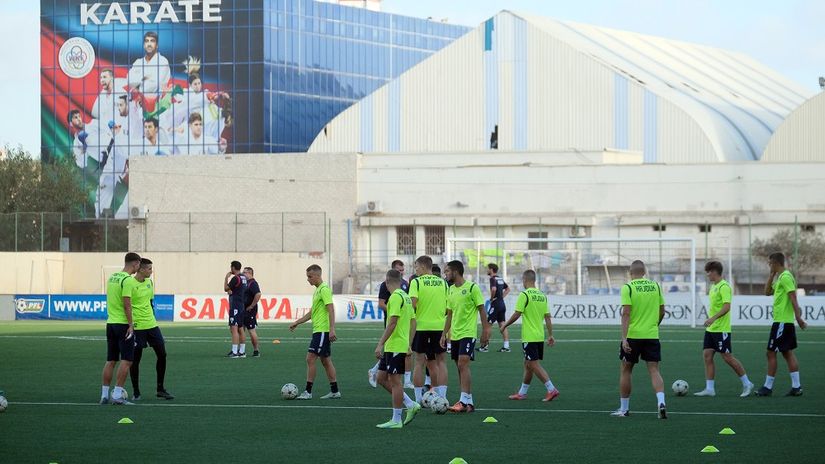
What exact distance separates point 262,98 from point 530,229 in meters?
41.2

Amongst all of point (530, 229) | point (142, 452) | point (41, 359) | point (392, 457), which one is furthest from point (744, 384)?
point (530, 229)

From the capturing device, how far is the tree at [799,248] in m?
58.2

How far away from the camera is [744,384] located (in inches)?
786

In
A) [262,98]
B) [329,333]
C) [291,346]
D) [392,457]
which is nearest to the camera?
[392,457]

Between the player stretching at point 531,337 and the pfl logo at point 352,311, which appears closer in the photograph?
the player stretching at point 531,337

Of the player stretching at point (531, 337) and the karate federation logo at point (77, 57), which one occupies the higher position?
the karate federation logo at point (77, 57)

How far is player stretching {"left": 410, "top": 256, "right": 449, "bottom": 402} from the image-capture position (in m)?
17.5

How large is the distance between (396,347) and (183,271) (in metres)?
43.2

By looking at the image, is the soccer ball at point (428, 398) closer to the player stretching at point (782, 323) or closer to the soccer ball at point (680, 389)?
the soccer ball at point (680, 389)

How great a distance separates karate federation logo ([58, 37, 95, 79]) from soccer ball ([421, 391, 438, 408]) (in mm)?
90956

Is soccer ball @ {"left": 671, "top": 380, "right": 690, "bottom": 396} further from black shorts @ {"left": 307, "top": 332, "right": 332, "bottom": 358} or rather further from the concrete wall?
the concrete wall

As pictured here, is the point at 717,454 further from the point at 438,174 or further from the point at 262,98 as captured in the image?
the point at 262,98

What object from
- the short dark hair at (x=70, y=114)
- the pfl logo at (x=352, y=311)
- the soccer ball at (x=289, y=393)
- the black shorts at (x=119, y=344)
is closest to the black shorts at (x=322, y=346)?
the soccer ball at (x=289, y=393)

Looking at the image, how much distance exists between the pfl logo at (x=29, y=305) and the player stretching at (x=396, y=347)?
36626 mm
